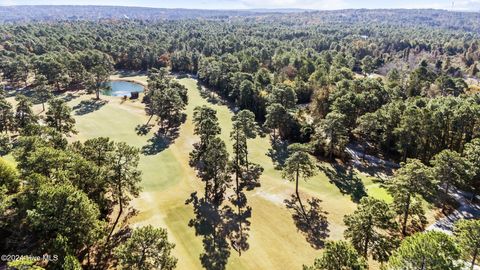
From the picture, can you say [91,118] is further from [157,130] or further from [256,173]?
[256,173]

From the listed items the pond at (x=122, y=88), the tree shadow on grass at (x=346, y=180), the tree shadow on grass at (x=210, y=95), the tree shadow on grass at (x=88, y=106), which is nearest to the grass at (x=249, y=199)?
the tree shadow on grass at (x=346, y=180)

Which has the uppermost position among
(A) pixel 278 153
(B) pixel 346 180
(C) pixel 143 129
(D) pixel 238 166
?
(D) pixel 238 166

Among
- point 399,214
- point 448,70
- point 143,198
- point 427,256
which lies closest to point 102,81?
point 143,198

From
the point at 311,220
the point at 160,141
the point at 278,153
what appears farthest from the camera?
the point at 160,141

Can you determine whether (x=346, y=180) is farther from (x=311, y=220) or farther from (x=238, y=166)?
(x=238, y=166)

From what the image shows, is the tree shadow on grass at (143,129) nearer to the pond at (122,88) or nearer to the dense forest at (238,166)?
the dense forest at (238,166)

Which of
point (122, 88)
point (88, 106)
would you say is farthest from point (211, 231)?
point (122, 88)
